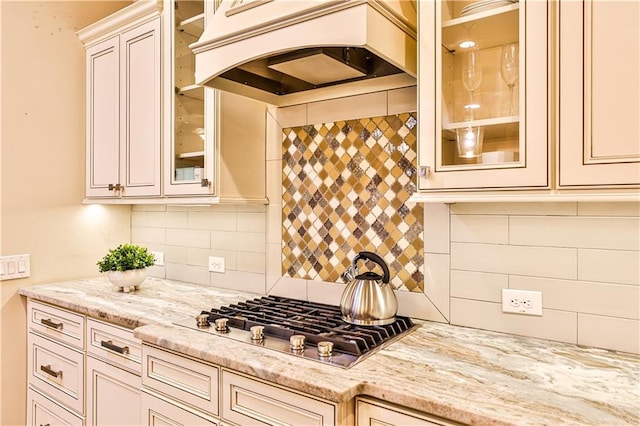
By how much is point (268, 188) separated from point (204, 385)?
1034 millimetres

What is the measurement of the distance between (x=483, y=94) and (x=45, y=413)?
8.37 ft

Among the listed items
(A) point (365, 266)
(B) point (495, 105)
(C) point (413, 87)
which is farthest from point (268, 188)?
(B) point (495, 105)

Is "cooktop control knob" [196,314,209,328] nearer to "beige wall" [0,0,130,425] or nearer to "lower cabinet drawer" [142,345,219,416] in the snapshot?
"lower cabinet drawer" [142,345,219,416]

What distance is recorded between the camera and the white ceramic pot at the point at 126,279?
2.20 meters

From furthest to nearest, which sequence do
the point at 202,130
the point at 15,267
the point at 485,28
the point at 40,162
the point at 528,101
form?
1. the point at 40,162
2. the point at 15,267
3. the point at 202,130
4. the point at 485,28
5. the point at 528,101

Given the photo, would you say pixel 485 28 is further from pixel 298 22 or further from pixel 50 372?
pixel 50 372

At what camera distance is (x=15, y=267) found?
2.33 m

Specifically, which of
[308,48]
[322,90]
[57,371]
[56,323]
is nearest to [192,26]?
[322,90]

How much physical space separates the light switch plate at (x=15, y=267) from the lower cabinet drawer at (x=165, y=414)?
1.32 m

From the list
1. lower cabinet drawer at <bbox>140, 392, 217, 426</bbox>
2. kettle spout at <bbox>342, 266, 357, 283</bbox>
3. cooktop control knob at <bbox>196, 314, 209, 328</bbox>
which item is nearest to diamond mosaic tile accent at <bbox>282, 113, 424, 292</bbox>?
kettle spout at <bbox>342, 266, 357, 283</bbox>

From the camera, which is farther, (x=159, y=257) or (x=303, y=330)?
(x=159, y=257)

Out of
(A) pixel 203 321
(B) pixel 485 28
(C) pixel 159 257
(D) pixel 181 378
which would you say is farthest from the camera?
(C) pixel 159 257

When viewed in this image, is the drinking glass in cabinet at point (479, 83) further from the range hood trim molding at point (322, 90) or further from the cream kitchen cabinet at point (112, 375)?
the cream kitchen cabinet at point (112, 375)

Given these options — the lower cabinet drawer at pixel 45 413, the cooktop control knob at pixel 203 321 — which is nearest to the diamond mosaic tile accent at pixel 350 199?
the cooktop control knob at pixel 203 321
